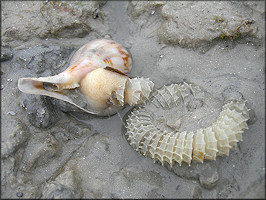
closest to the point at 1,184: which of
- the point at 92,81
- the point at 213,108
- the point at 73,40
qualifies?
the point at 92,81

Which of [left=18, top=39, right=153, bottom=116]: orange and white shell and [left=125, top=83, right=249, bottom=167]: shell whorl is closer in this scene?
[left=125, top=83, right=249, bottom=167]: shell whorl

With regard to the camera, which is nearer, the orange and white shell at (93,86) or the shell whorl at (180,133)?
the shell whorl at (180,133)

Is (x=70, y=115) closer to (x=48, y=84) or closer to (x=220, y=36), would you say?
(x=48, y=84)

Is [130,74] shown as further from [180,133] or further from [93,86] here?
[180,133]

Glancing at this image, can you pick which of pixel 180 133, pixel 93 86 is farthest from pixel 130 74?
pixel 180 133
